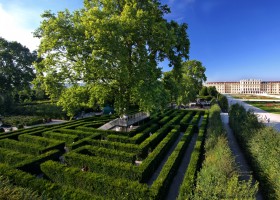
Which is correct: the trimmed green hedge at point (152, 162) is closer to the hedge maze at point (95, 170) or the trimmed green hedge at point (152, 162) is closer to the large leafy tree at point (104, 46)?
the hedge maze at point (95, 170)

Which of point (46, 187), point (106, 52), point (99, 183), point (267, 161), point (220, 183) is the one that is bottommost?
point (99, 183)

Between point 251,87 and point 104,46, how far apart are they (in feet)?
623

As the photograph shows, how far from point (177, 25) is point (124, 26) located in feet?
→ 22.8

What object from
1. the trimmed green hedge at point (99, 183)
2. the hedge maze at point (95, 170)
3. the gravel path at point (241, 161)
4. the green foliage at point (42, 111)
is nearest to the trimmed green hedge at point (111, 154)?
the hedge maze at point (95, 170)

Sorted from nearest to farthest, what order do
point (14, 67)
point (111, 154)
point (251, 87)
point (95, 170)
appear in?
1. point (95, 170)
2. point (111, 154)
3. point (14, 67)
4. point (251, 87)

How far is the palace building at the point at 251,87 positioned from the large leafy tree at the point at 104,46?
178994mm

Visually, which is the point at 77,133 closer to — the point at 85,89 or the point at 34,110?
the point at 85,89

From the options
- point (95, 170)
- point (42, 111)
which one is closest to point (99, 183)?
point (95, 170)

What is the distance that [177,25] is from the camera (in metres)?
18.1

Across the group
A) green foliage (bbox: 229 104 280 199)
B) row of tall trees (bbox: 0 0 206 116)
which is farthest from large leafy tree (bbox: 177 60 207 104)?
green foliage (bbox: 229 104 280 199)

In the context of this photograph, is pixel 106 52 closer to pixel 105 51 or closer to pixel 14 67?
pixel 105 51

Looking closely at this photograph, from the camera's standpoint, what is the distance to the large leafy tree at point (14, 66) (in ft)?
117

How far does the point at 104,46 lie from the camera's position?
43.7ft

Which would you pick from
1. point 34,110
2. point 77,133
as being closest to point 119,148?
point 77,133
